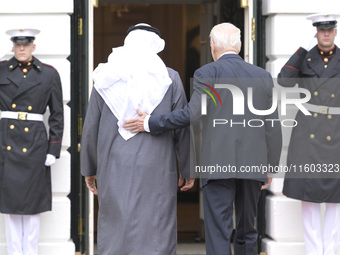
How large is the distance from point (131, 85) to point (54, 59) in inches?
57.1

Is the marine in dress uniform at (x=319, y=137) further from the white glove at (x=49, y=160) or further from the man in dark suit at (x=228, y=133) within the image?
the white glove at (x=49, y=160)

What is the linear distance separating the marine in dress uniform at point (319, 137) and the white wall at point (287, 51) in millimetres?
405

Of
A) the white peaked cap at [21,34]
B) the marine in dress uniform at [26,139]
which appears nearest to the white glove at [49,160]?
the marine in dress uniform at [26,139]

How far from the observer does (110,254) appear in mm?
4871

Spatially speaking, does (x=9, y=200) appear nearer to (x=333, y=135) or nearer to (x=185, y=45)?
(x=333, y=135)

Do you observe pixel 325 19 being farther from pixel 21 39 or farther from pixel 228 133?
pixel 21 39

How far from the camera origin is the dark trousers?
4773 millimetres

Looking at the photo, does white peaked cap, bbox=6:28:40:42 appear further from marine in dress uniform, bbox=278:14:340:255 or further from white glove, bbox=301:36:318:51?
white glove, bbox=301:36:318:51

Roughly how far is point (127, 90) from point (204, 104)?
508 millimetres

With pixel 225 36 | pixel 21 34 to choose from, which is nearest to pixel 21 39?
pixel 21 34

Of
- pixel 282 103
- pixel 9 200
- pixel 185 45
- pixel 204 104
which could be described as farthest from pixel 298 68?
pixel 185 45

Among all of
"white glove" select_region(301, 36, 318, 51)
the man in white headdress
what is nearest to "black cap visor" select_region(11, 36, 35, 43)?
the man in white headdress

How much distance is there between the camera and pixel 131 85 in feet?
16.1

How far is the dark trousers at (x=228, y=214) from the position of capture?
4.77 metres
